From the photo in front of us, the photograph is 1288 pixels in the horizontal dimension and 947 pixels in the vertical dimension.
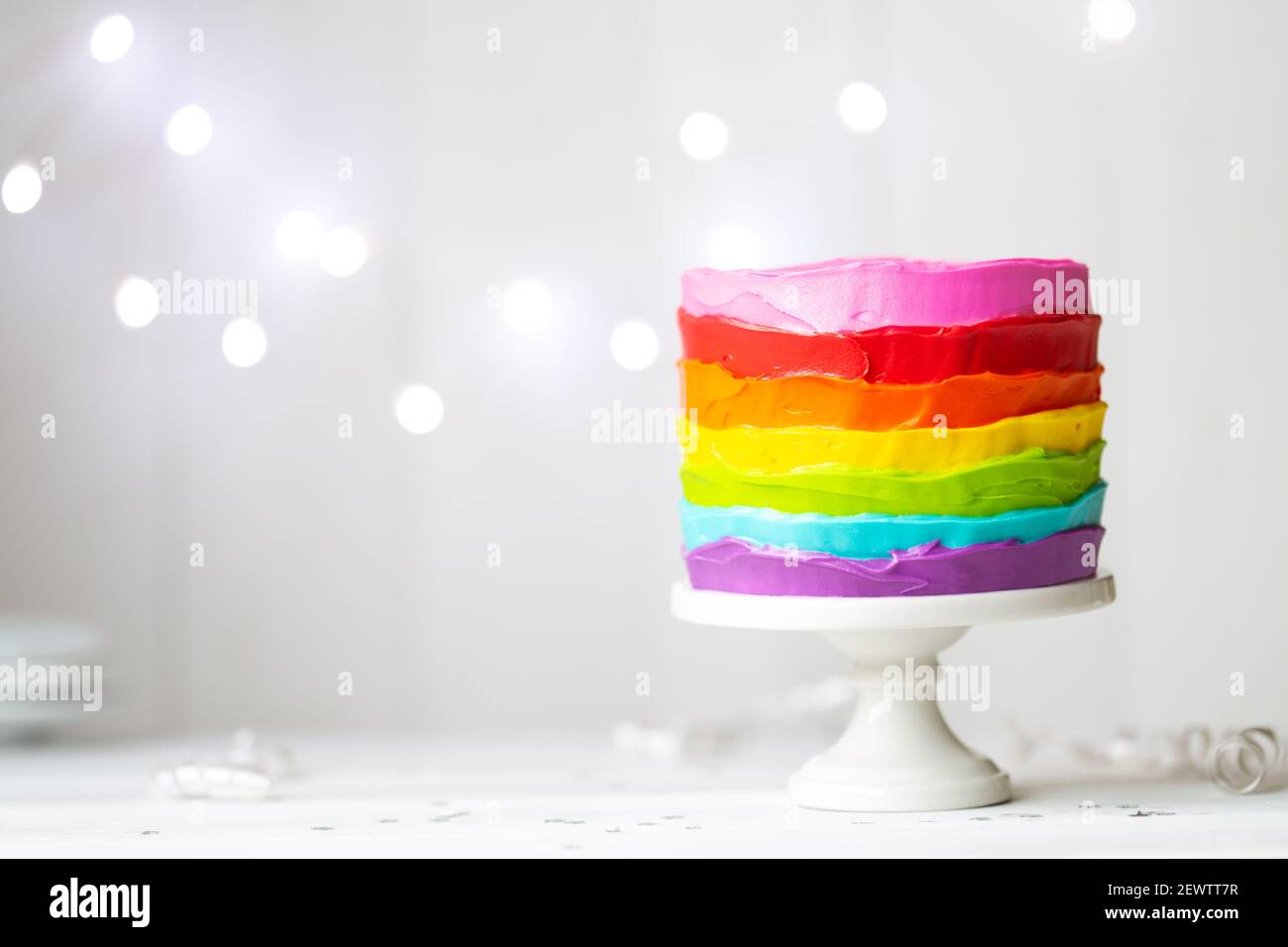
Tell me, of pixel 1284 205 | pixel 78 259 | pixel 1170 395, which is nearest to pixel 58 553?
pixel 78 259

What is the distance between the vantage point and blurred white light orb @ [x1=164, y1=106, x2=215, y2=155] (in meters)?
1.49

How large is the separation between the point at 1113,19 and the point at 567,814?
0.92m

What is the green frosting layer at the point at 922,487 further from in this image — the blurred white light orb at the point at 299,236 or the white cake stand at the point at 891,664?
the blurred white light orb at the point at 299,236

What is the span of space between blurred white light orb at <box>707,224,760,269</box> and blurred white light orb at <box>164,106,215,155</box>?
1.58 ft

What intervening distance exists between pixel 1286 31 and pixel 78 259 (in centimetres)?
113

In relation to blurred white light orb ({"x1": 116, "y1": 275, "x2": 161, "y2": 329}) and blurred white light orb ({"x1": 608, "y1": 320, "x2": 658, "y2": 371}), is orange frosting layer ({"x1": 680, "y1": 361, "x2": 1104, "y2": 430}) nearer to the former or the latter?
blurred white light orb ({"x1": 608, "y1": 320, "x2": 658, "y2": 371})

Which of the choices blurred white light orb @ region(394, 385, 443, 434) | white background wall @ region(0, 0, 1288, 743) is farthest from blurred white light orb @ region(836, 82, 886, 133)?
blurred white light orb @ region(394, 385, 443, 434)

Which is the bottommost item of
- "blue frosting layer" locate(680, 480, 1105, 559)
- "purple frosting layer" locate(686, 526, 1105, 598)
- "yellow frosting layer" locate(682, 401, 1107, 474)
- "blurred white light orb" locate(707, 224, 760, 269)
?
"purple frosting layer" locate(686, 526, 1105, 598)

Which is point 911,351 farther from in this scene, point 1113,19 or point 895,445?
point 1113,19

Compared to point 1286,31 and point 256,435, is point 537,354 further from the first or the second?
point 1286,31

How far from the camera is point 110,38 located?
4.88 ft

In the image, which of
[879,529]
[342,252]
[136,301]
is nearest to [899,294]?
[879,529]

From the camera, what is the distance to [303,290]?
1.53 metres

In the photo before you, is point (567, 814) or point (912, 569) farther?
point (567, 814)
